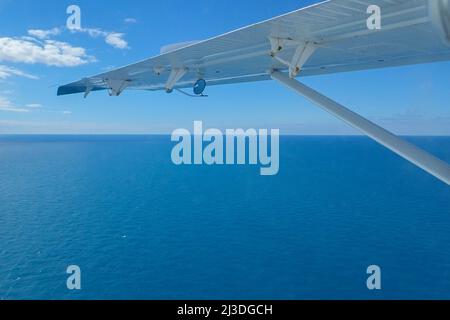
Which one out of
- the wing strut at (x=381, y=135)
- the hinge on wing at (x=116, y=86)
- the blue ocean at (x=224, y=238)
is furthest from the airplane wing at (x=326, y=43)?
the blue ocean at (x=224, y=238)

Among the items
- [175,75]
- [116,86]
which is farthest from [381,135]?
[116,86]

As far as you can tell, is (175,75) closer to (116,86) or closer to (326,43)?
(116,86)

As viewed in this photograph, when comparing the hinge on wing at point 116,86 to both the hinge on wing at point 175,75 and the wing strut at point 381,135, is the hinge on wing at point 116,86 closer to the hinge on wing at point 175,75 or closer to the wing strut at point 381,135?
the hinge on wing at point 175,75

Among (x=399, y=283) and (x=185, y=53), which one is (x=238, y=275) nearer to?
(x=399, y=283)

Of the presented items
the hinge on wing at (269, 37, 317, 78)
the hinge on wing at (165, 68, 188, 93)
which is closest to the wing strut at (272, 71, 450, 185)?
the hinge on wing at (269, 37, 317, 78)

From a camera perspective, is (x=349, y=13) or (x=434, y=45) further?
(x=434, y=45)

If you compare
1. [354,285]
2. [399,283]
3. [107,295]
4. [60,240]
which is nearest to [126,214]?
[60,240]

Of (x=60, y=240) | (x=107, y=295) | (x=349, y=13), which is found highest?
(x=349, y=13)
